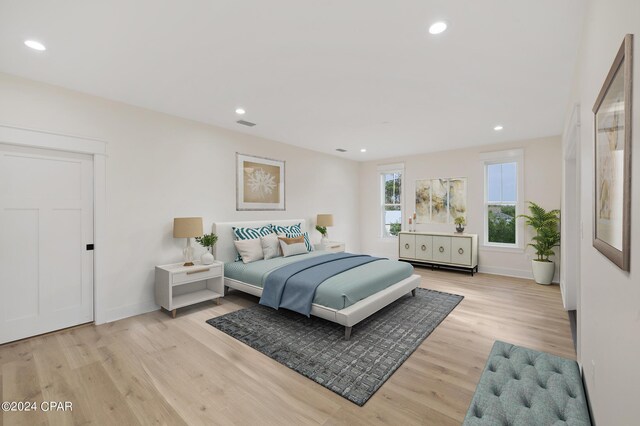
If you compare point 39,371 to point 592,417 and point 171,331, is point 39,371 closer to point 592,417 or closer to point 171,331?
point 171,331

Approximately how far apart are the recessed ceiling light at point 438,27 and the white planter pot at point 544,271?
4.59 m

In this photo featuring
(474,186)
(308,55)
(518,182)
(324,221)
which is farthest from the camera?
(324,221)

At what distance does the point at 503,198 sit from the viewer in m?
5.65

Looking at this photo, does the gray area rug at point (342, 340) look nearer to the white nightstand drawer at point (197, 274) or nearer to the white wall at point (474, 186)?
the white nightstand drawer at point (197, 274)

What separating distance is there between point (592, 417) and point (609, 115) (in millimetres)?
1605

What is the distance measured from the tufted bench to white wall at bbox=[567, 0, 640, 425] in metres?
0.10

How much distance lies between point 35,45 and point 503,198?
6912 millimetres

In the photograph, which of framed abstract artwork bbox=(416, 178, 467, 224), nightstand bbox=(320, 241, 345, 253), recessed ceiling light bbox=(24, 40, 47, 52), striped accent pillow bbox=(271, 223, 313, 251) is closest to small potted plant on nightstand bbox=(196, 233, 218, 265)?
striped accent pillow bbox=(271, 223, 313, 251)

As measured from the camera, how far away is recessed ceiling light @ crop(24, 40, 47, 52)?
2.31 metres

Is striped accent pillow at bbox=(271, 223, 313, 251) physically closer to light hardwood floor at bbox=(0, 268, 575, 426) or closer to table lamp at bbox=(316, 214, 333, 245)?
table lamp at bbox=(316, 214, 333, 245)

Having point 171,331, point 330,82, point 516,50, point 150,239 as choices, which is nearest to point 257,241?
point 150,239

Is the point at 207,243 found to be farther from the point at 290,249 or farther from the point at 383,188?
the point at 383,188

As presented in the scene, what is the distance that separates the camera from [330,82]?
9.77 ft

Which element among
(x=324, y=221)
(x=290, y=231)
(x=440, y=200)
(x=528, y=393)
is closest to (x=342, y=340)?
(x=528, y=393)
